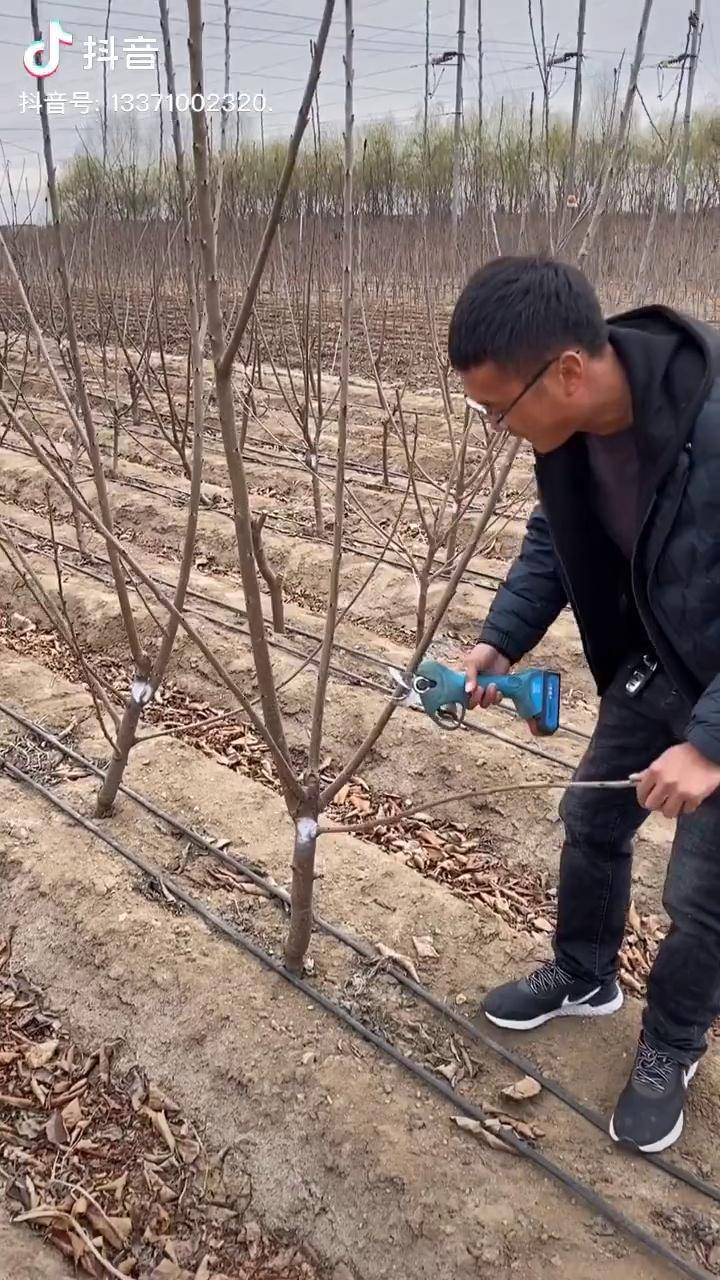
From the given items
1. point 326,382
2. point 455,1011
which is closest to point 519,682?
point 455,1011

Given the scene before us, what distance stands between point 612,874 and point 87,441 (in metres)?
1.34

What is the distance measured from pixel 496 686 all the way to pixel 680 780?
1.53 ft

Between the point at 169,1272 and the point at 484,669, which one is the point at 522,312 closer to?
the point at 484,669

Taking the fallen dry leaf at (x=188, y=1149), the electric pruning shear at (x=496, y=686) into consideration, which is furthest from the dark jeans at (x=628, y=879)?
the fallen dry leaf at (x=188, y=1149)

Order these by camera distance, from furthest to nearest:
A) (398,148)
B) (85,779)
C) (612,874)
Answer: (398,148) < (85,779) < (612,874)

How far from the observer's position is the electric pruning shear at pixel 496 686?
5.55 feet

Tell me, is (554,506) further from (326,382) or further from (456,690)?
(326,382)

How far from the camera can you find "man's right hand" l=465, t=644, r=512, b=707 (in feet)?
5.65

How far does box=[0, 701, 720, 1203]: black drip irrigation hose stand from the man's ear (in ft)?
4.34

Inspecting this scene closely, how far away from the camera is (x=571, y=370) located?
1312mm

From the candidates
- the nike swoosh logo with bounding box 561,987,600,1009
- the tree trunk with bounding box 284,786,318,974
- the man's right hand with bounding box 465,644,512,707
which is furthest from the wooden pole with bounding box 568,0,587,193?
the nike swoosh logo with bounding box 561,987,600,1009

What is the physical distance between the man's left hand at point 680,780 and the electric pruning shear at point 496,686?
0.37 meters

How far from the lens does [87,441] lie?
1.91 meters

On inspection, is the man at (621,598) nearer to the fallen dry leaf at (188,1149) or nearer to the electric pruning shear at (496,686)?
the electric pruning shear at (496,686)
